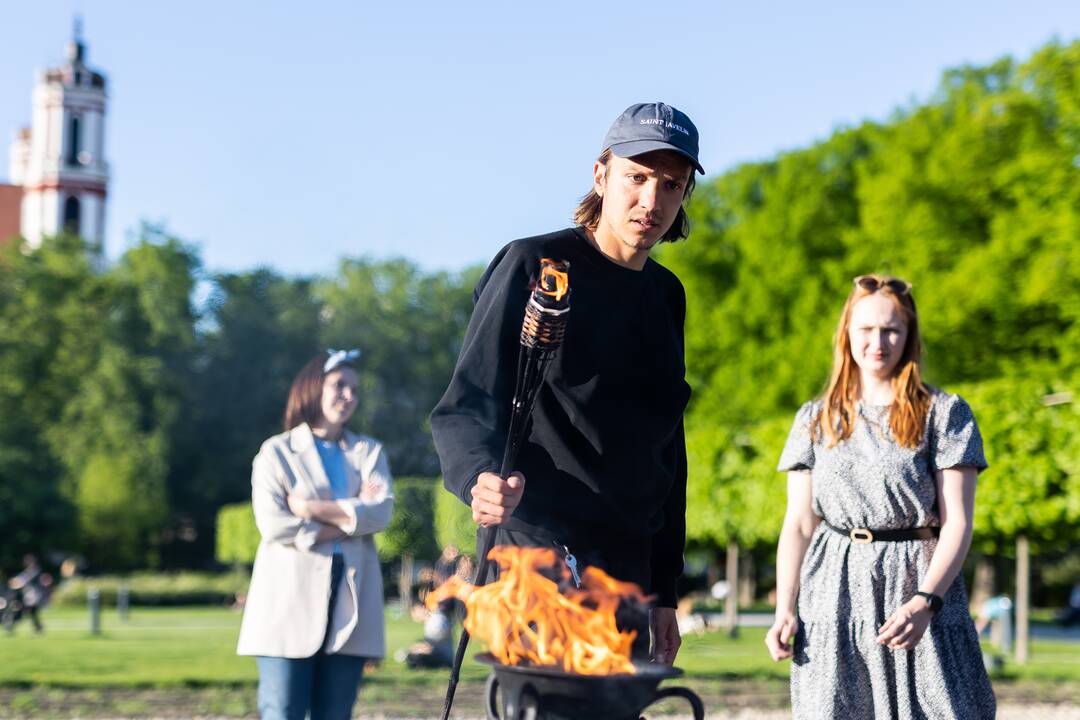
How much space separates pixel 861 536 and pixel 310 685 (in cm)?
251

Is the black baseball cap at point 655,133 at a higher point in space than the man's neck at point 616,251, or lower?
higher

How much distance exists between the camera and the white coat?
6.33 m

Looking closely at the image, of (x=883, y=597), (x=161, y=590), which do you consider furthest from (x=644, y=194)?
(x=161, y=590)

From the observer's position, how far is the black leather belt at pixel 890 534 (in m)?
5.09

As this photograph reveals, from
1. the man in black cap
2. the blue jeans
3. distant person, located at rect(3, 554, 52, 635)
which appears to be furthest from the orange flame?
distant person, located at rect(3, 554, 52, 635)

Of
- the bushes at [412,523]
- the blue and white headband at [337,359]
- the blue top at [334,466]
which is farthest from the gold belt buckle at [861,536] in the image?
the bushes at [412,523]

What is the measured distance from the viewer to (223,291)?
69.0 metres

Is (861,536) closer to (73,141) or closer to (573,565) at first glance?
(573,565)

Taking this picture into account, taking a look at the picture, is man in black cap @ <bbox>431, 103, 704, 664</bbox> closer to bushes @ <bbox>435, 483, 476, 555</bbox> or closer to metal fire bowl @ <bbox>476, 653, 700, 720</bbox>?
metal fire bowl @ <bbox>476, 653, 700, 720</bbox>

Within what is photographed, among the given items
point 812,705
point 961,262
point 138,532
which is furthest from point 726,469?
point 138,532

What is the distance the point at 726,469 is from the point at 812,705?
21359mm

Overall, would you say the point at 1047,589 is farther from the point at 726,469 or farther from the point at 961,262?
the point at 726,469

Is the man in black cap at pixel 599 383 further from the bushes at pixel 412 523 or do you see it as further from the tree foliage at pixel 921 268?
the bushes at pixel 412 523

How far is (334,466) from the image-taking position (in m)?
6.84
